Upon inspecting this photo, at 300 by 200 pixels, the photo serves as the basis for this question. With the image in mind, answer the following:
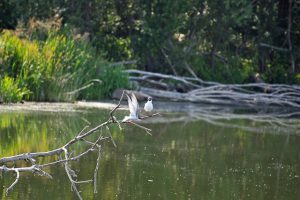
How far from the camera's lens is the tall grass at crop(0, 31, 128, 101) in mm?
16172

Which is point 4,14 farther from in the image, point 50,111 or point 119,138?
point 119,138

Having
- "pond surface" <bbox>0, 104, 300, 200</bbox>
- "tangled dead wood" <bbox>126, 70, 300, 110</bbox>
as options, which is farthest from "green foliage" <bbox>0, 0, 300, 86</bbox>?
"pond surface" <bbox>0, 104, 300, 200</bbox>

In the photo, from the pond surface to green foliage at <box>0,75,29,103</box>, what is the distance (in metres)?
1.15

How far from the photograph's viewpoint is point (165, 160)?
1072 centimetres

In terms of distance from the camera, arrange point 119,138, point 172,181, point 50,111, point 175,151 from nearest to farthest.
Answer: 1. point 172,181
2. point 175,151
3. point 119,138
4. point 50,111

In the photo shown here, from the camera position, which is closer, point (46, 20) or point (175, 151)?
point (175, 151)

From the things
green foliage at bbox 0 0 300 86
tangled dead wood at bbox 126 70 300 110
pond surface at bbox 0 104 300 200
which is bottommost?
pond surface at bbox 0 104 300 200

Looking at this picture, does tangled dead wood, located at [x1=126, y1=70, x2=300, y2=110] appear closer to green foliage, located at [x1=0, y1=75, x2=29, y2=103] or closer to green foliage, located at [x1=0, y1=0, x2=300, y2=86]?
green foliage, located at [x1=0, y1=0, x2=300, y2=86]

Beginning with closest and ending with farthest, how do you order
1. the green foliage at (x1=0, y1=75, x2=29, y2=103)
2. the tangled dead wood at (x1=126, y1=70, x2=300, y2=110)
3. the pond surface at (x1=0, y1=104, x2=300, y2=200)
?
the pond surface at (x1=0, y1=104, x2=300, y2=200)
the green foliage at (x1=0, y1=75, x2=29, y2=103)
the tangled dead wood at (x1=126, y1=70, x2=300, y2=110)

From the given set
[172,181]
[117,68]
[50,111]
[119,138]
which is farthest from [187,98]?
[172,181]

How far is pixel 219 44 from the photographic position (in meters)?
21.7

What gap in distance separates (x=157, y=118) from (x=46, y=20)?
486 centimetres

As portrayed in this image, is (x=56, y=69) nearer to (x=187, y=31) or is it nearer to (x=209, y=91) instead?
(x=209, y=91)

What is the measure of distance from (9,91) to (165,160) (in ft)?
17.7
